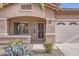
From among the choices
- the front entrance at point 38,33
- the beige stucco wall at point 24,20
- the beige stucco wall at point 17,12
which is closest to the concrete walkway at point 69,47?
the front entrance at point 38,33

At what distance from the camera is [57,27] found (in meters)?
6.90

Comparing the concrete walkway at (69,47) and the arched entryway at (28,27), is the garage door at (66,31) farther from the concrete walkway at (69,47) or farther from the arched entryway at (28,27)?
the arched entryway at (28,27)

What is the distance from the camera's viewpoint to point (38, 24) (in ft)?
21.5

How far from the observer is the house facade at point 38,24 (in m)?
6.41

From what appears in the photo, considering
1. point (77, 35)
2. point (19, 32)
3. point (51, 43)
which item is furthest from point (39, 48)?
point (77, 35)

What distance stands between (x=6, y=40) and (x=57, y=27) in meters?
1.66

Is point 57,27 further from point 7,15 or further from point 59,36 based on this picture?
point 7,15

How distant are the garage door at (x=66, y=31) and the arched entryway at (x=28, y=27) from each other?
521 millimetres

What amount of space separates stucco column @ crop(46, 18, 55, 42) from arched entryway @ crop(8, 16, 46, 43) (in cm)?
13

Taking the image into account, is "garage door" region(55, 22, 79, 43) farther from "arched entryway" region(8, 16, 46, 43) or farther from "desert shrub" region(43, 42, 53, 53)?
"arched entryway" region(8, 16, 46, 43)

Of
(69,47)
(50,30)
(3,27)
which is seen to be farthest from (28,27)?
(69,47)

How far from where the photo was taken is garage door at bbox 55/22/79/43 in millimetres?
6828

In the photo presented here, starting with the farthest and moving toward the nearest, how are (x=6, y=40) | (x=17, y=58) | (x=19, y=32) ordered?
(x=6, y=40)
(x=19, y=32)
(x=17, y=58)

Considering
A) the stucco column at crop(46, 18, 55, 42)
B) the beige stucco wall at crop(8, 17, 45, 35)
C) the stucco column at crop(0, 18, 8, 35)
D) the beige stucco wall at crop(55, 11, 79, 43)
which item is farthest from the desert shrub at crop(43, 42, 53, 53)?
the stucco column at crop(0, 18, 8, 35)
